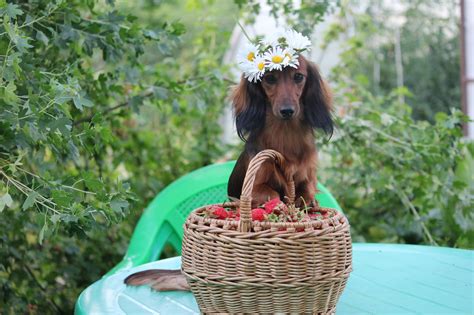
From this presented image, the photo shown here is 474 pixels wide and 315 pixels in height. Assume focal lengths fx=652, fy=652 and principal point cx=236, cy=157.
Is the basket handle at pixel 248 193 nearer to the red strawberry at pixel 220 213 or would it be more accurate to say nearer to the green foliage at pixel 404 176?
the red strawberry at pixel 220 213

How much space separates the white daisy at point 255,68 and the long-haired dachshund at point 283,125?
0.12ft

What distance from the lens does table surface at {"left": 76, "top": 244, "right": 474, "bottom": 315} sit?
6.45 feet

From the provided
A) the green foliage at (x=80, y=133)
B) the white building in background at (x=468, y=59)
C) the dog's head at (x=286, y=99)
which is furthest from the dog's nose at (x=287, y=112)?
the white building in background at (x=468, y=59)

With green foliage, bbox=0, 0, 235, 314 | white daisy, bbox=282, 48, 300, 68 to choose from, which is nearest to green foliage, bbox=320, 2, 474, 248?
green foliage, bbox=0, 0, 235, 314

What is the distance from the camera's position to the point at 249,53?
66.1 inches

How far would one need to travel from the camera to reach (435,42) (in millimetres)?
7891

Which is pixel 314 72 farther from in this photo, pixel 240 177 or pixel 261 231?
pixel 261 231

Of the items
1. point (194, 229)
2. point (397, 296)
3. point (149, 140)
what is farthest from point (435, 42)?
point (194, 229)

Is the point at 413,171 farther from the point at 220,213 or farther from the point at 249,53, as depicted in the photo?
the point at 220,213

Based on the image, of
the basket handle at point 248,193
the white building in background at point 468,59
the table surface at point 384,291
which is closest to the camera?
the basket handle at point 248,193

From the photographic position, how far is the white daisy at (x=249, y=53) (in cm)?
167

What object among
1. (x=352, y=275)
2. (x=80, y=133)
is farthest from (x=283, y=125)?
(x=352, y=275)

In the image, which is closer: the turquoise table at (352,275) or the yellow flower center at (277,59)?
the yellow flower center at (277,59)

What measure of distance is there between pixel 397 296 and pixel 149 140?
2.26 m
